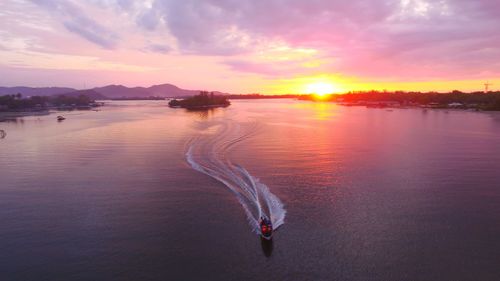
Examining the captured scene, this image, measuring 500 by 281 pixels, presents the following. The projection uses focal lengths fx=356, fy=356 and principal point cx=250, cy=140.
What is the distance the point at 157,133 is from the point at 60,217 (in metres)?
31.1

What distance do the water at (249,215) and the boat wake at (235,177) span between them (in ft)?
0.37

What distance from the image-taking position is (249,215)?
16.5 metres

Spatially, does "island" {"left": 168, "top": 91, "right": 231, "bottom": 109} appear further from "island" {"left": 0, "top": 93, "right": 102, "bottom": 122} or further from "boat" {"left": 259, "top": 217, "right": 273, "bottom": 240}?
"boat" {"left": 259, "top": 217, "right": 273, "bottom": 240}

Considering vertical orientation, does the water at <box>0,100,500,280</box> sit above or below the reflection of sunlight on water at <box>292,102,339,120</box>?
below

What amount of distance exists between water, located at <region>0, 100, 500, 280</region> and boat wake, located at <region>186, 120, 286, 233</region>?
0.37 ft

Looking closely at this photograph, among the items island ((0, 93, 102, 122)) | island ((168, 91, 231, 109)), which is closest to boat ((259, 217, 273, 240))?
island ((0, 93, 102, 122))

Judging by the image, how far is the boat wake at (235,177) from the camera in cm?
1664

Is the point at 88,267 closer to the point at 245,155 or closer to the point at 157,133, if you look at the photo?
the point at 245,155

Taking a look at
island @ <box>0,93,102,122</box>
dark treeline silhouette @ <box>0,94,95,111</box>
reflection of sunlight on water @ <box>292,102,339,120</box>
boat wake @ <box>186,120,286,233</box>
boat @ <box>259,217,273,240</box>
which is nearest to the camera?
boat @ <box>259,217,273,240</box>

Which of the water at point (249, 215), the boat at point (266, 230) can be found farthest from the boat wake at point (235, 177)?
the boat at point (266, 230)

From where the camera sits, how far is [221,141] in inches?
1494

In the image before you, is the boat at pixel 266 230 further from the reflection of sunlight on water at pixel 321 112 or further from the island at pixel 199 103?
the island at pixel 199 103

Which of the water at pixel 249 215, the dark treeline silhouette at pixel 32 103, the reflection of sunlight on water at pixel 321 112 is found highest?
the dark treeline silhouette at pixel 32 103

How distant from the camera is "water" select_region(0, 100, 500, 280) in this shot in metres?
12.4
